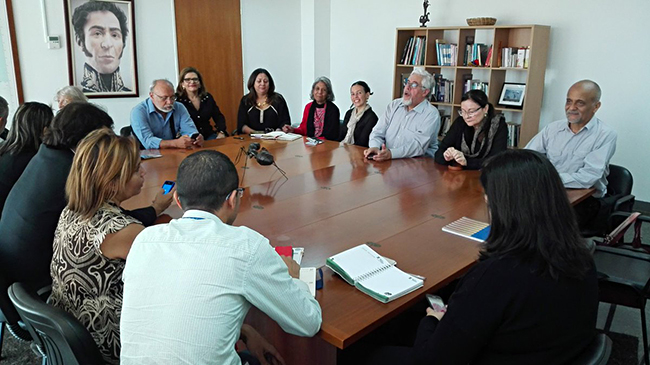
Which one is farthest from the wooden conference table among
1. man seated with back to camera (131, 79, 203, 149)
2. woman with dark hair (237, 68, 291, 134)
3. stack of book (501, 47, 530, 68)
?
stack of book (501, 47, 530, 68)

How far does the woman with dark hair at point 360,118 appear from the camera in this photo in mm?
Result: 4719

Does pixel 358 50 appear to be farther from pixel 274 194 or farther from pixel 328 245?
pixel 328 245

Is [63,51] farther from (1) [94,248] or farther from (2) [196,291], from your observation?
(2) [196,291]

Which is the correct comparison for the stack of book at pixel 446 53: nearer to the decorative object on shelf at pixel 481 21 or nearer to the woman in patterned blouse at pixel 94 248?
the decorative object on shelf at pixel 481 21

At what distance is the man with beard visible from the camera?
5449 millimetres

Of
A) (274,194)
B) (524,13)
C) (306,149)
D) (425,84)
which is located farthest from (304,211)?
(524,13)

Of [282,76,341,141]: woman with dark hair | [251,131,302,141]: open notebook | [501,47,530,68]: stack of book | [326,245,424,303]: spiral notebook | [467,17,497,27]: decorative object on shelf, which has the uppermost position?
[467,17,497,27]: decorative object on shelf

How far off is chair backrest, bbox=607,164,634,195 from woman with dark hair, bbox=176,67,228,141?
346 cm

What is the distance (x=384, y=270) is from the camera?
1.77 m

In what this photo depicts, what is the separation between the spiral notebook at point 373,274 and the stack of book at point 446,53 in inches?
175

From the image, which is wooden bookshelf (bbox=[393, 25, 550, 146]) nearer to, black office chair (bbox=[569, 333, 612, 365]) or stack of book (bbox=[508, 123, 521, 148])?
stack of book (bbox=[508, 123, 521, 148])

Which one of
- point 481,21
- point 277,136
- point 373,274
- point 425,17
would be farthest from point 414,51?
point 373,274

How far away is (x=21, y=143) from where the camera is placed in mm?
2562

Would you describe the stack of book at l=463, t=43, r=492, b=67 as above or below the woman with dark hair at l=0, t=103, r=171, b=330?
above
